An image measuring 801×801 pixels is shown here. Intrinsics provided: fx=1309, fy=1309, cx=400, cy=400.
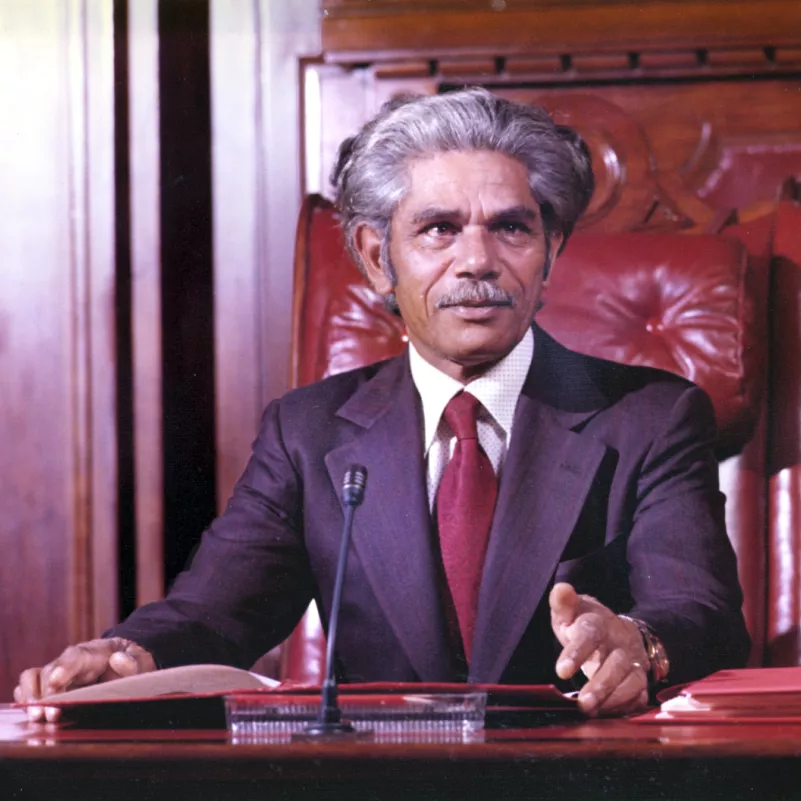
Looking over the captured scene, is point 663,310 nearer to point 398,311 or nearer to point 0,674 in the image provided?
A: point 398,311

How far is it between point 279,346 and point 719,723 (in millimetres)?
1239

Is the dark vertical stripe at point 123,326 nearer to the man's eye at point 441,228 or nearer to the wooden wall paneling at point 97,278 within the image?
the wooden wall paneling at point 97,278

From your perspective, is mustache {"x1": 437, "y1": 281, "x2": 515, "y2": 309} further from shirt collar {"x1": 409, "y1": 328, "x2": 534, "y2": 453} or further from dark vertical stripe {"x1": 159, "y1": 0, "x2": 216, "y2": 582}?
dark vertical stripe {"x1": 159, "y1": 0, "x2": 216, "y2": 582}

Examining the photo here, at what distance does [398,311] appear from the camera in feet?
5.78

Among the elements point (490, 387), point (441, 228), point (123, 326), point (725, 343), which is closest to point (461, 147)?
point (441, 228)

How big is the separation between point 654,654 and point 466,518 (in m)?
0.38

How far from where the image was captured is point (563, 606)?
1074 millimetres

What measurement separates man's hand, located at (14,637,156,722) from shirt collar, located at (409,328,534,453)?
0.48 meters

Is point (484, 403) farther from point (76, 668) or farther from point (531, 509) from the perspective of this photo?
point (76, 668)

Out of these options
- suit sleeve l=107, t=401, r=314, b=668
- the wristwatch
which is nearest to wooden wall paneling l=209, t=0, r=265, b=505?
suit sleeve l=107, t=401, r=314, b=668

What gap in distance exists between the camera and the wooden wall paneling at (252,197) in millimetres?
2078

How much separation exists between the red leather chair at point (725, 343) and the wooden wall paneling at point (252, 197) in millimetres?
295

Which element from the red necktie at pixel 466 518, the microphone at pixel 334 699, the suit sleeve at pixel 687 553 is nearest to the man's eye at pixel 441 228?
the red necktie at pixel 466 518

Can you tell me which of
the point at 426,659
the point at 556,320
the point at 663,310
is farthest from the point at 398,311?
the point at 426,659
